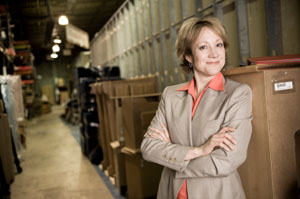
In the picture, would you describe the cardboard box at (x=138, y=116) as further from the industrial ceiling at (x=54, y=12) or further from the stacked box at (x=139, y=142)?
the industrial ceiling at (x=54, y=12)

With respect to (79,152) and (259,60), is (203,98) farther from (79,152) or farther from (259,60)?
(79,152)

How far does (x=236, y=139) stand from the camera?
59.3 inches

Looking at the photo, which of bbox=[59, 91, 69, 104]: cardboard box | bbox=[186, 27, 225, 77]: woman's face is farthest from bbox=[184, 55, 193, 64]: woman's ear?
bbox=[59, 91, 69, 104]: cardboard box

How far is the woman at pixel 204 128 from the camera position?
1.53 meters

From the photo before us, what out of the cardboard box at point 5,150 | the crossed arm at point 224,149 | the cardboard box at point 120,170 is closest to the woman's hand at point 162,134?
the crossed arm at point 224,149

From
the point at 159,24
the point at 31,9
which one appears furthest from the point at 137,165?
the point at 31,9

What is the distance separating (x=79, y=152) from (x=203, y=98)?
547 centimetres

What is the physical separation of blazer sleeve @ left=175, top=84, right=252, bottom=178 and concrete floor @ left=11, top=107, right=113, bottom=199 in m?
2.57

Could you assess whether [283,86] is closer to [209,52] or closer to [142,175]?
[209,52]

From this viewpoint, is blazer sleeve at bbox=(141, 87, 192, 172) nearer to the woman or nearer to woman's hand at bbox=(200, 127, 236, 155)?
the woman

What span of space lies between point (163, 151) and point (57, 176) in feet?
12.3

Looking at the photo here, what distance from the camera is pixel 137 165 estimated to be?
336 cm

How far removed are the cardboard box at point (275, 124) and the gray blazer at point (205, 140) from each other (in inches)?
2.9

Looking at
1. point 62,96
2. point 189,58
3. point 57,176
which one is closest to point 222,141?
point 189,58
